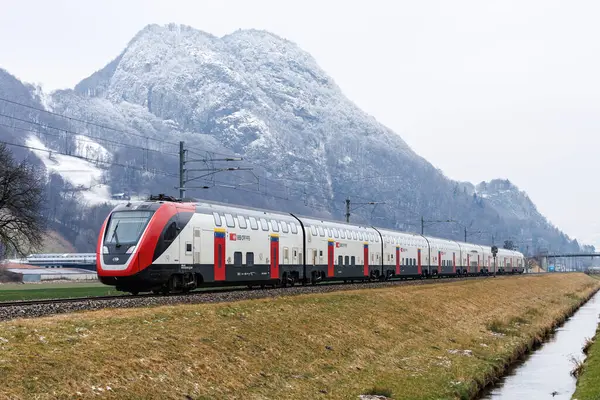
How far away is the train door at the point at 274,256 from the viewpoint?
5358 cm

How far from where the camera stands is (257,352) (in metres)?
25.1

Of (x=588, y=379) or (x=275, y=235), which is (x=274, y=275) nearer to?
(x=275, y=235)

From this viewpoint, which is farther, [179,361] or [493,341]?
[493,341]

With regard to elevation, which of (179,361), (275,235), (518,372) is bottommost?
(518,372)

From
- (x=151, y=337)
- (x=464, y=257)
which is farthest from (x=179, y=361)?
(x=464, y=257)

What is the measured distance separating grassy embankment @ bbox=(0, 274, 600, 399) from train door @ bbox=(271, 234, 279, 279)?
1164 centimetres

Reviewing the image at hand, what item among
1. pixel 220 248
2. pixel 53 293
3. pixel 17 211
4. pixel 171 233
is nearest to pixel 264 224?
pixel 220 248

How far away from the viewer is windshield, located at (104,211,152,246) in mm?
39562

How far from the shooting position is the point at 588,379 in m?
27.3

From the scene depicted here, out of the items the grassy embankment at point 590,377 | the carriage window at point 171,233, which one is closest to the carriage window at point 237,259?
the carriage window at point 171,233

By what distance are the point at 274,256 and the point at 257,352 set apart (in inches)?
1133

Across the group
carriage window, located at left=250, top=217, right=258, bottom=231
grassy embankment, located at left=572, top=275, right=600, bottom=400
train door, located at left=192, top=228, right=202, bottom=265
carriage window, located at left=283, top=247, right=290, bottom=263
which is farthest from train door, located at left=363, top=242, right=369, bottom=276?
grassy embankment, located at left=572, top=275, right=600, bottom=400

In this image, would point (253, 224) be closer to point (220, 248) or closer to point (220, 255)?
point (220, 248)

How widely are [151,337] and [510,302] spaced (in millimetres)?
46485
